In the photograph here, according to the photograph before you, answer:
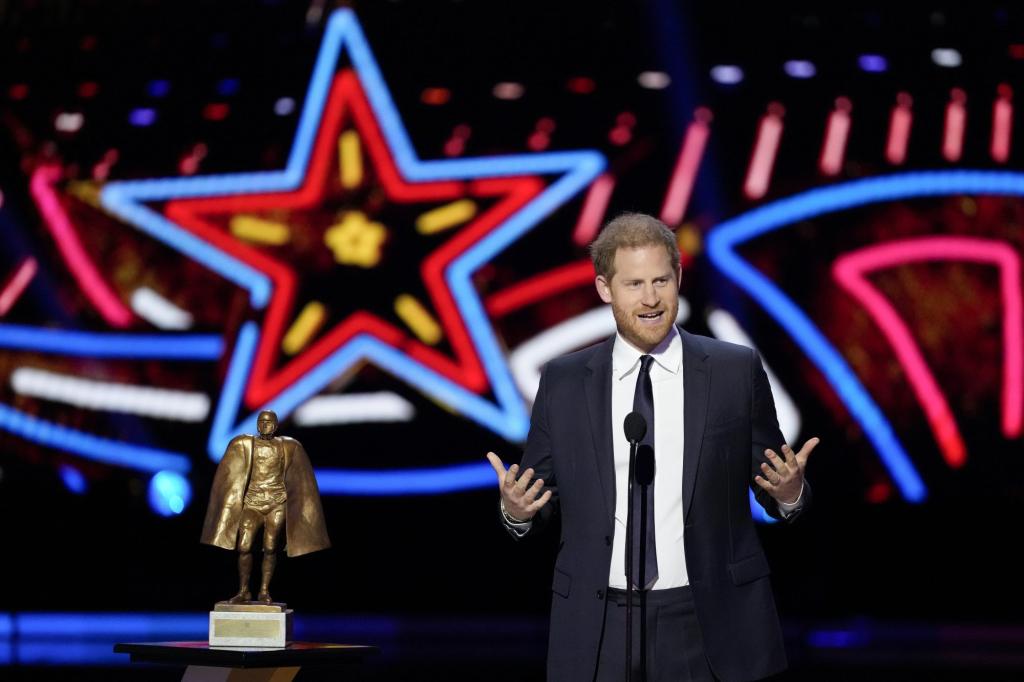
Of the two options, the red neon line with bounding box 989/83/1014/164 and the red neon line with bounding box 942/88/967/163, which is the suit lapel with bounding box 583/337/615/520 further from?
the red neon line with bounding box 989/83/1014/164

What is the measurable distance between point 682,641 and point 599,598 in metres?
0.16

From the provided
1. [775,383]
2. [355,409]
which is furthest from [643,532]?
[355,409]

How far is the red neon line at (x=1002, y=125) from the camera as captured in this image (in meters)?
6.44

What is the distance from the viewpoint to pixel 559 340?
254 inches

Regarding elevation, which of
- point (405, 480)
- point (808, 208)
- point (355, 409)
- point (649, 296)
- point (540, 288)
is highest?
point (808, 208)

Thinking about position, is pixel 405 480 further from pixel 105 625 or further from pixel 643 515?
pixel 643 515

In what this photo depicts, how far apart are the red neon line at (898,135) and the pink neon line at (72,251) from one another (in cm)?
388

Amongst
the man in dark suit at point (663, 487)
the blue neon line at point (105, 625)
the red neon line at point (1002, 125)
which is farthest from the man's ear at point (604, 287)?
the red neon line at point (1002, 125)

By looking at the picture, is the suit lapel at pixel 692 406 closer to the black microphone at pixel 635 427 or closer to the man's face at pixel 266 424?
the black microphone at pixel 635 427

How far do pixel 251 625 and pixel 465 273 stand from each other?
3.75m

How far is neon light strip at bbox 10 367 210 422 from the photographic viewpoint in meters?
6.66

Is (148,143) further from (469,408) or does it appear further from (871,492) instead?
(871,492)

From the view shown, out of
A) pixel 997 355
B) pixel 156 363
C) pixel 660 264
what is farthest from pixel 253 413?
pixel 660 264

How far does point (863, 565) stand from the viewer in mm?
6559
